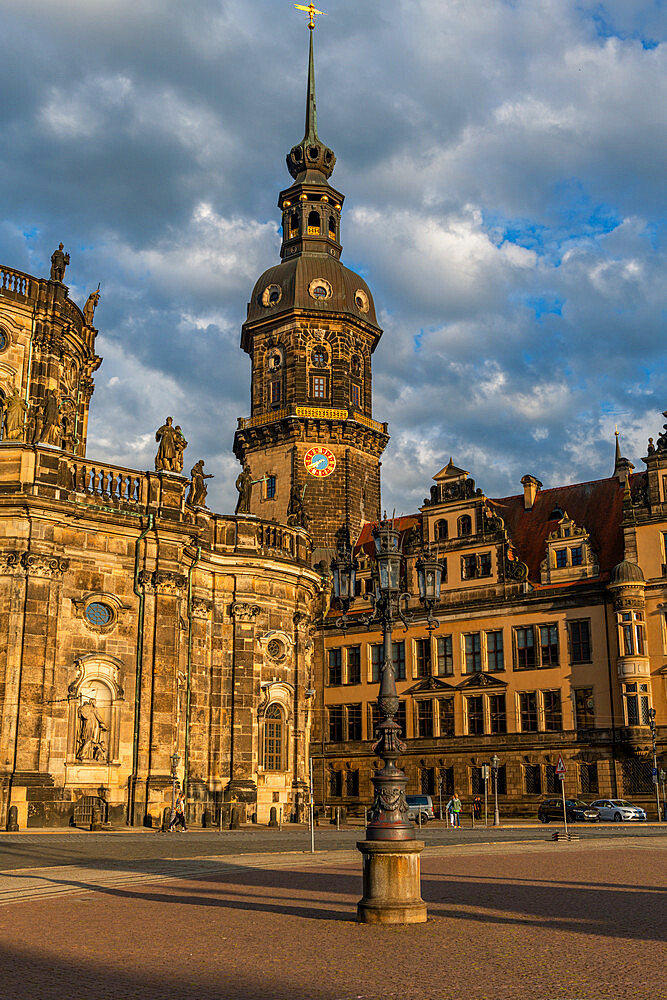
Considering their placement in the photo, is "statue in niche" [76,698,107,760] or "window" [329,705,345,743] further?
"window" [329,705,345,743]

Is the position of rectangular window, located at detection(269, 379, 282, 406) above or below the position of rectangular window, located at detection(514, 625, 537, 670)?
above

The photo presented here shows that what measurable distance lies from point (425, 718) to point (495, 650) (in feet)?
19.9

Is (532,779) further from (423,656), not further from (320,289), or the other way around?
(320,289)

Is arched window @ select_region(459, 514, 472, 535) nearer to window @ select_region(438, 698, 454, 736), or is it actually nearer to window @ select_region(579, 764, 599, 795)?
window @ select_region(438, 698, 454, 736)

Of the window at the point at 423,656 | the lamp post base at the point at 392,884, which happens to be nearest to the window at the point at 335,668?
the window at the point at 423,656

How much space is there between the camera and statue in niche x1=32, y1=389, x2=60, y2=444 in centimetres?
3622

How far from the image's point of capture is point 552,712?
185 feet

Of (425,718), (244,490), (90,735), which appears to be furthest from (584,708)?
(90,735)

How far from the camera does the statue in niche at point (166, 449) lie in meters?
39.6

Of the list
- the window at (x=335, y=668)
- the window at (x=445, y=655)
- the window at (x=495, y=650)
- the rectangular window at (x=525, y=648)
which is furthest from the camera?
the window at (x=335, y=668)

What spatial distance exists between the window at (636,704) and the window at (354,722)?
18089 millimetres

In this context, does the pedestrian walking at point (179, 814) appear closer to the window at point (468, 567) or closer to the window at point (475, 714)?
the window at point (475, 714)

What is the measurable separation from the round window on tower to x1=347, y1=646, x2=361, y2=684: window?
2389 centimetres

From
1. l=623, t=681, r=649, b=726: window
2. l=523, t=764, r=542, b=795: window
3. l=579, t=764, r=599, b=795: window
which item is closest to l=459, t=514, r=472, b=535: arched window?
l=623, t=681, r=649, b=726: window
